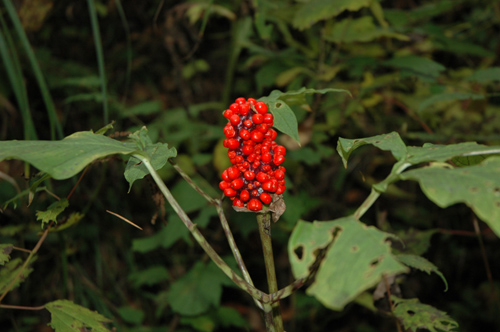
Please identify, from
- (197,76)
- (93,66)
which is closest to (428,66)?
(197,76)

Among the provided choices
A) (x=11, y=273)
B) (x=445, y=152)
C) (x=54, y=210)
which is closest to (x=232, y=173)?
(x=445, y=152)

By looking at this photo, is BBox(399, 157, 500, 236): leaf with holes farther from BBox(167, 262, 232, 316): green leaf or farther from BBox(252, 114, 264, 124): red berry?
BBox(167, 262, 232, 316): green leaf

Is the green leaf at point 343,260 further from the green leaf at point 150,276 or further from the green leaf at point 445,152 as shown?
the green leaf at point 150,276

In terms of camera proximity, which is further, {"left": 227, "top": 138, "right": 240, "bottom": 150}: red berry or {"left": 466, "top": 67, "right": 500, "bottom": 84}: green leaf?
{"left": 466, "top": 67, "right": 500, "bottom": 84}: green leaf

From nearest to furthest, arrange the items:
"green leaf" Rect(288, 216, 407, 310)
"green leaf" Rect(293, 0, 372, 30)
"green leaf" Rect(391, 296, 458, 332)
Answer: "green leaf" Rect(288, 216, 407, 310) → "green leaf" Rect(391, 296, 458, 332) → "green leaf" Rect(293, 0, 372, 30)

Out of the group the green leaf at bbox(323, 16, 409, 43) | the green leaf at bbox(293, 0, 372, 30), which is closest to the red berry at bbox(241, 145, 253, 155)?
the green leaf at bbox(293, 0, 372, 30)

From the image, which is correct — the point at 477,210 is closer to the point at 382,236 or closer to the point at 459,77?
the point at 382,236
